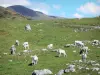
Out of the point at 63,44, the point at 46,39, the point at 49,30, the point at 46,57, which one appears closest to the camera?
the point at 46,57

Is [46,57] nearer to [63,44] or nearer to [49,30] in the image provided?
[63,44]

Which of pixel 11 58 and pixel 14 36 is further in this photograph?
pixel 14 36

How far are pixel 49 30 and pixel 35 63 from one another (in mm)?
46284

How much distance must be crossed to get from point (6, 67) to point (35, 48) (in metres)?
19.6

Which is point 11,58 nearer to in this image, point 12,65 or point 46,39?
point 12,65

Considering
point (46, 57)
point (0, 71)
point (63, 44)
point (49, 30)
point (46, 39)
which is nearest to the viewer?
point (0, 71)

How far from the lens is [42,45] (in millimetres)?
76875

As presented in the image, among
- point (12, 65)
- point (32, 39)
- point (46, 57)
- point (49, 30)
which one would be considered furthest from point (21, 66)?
point (49, 30)

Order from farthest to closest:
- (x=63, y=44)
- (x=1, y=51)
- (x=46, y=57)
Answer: (x=63, y=44) < (x=1, y=51) < (x=46, y=57)

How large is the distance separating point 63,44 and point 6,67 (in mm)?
26008

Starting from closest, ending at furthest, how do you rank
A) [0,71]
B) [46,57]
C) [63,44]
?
[0,71], [46,57], [63,44]

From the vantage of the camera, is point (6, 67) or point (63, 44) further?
point (63, 44)

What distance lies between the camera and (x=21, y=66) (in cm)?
5356

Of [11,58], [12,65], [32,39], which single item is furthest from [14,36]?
[12,65]
